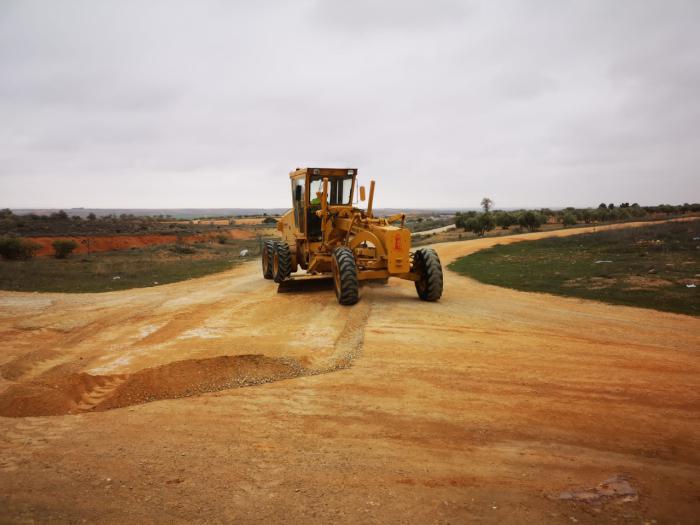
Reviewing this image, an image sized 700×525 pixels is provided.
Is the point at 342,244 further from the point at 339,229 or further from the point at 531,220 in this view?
the point at 531,220

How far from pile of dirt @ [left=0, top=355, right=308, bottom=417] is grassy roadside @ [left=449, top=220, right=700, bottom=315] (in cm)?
950

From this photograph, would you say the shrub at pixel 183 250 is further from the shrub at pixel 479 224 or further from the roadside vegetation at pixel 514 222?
the shrub at pixel 479 224

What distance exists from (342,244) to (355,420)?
8817 mm

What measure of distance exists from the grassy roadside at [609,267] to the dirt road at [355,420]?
2.87 m

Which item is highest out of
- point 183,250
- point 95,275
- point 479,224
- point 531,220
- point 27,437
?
point 531,220

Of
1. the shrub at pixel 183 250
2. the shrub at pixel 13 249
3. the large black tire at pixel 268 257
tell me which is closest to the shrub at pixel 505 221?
the shrub at pixel 183 250

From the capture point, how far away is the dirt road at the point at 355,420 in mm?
4188

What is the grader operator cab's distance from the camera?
12.2 metres

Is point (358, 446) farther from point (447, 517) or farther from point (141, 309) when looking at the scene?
point (141, 309)

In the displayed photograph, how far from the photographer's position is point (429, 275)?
12609 millimetres

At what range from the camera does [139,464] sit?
191 inches

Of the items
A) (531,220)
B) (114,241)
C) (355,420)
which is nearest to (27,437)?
(355,420)

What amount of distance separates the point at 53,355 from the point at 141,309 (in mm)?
3986

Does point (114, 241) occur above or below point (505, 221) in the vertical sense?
below
